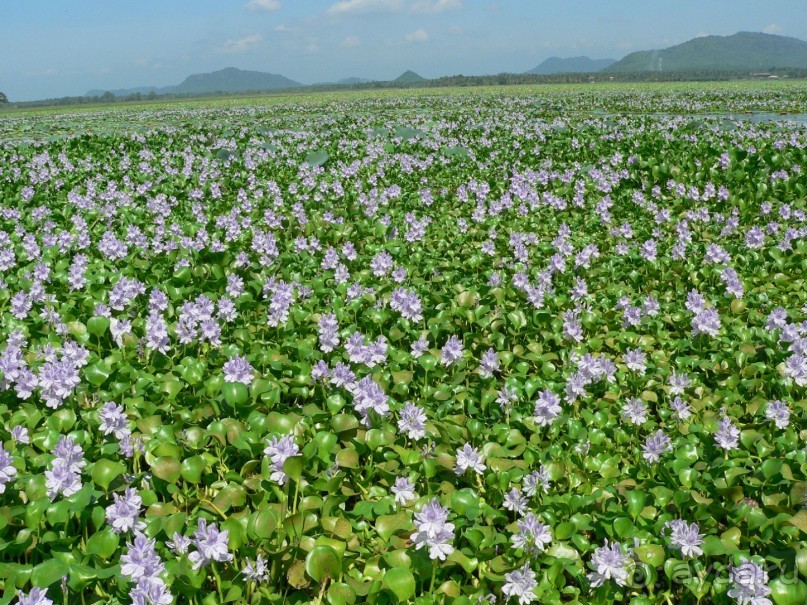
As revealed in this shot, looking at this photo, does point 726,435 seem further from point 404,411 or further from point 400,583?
point 400,583

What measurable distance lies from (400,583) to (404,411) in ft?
3.26

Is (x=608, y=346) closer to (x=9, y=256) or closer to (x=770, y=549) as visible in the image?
(x=770, y=549)

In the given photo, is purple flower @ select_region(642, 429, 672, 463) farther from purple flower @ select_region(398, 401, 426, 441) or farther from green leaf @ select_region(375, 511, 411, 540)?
green leaf @ select_region(375, 511, 411, 540)

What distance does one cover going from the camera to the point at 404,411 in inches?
110

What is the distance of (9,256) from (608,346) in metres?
5.03

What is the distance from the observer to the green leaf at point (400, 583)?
6.16 ft

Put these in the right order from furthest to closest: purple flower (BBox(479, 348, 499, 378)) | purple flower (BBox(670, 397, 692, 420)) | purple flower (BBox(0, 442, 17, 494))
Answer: purple flower (BBox(479, 348, 499, 378)), purple flower (BBox(670, 397, 692, 420)), purple flower (BBox(0, 442, 17, 494))

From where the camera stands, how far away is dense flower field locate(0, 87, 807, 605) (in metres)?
2.08

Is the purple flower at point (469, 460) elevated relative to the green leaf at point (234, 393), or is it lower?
lower

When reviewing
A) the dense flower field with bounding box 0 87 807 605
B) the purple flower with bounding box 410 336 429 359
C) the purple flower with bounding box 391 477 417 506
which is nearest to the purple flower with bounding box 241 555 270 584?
the dense flower field with bounding box 0 87 807 605

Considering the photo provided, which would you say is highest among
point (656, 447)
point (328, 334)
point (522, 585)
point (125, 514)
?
point (328, 334)

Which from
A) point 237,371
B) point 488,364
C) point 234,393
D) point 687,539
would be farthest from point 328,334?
point 687,539

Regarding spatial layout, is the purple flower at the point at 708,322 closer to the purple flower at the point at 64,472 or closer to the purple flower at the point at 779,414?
the purple flower at the point at 779,414

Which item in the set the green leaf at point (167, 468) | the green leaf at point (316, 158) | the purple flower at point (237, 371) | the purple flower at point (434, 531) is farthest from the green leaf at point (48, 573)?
the green leaf at point (316, 158)
